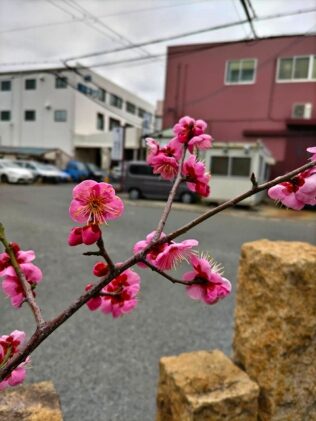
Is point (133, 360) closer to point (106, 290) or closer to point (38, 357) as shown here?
point (38, 357)

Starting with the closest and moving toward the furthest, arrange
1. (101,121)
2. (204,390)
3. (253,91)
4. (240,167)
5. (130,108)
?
1. (204,390)
2. (240,167)
3. (253,91)
4. (101,121)
5. (130,108)

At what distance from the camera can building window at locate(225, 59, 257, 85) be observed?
46.8ft

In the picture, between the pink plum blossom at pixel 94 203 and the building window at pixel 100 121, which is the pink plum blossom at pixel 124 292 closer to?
the pink plum blossom at pixel 94 203

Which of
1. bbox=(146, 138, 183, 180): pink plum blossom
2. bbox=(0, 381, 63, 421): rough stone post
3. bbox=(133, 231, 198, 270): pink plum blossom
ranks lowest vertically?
bbox=(0, 381, 63, 421): rough stone post

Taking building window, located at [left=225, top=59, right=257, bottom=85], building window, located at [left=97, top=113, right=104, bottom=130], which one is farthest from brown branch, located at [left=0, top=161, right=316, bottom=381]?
building window, located at [left=97, top=113, right=104, bottom=130]

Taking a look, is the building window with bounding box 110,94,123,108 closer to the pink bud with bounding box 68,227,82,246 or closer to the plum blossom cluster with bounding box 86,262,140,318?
the plum blossom cluster with bounding box 86,262,140,318

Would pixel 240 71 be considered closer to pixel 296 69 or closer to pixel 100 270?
pixel 296 69

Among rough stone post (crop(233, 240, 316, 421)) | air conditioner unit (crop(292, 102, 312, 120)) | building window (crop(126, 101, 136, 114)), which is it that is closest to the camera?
rough stone post (crop(233, 240, 316, 421))

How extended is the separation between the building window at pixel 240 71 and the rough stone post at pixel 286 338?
47.0ft

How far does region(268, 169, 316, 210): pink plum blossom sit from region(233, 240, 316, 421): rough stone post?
3.41ft

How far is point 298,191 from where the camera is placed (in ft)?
1.70

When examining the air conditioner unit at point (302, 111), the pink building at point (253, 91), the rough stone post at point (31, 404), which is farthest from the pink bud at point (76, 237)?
the air conditioner unit at point (302, 111)

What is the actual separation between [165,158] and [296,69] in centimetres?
1525

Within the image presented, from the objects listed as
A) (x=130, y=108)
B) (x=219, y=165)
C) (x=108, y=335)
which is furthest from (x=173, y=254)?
(x=130, y=108)
